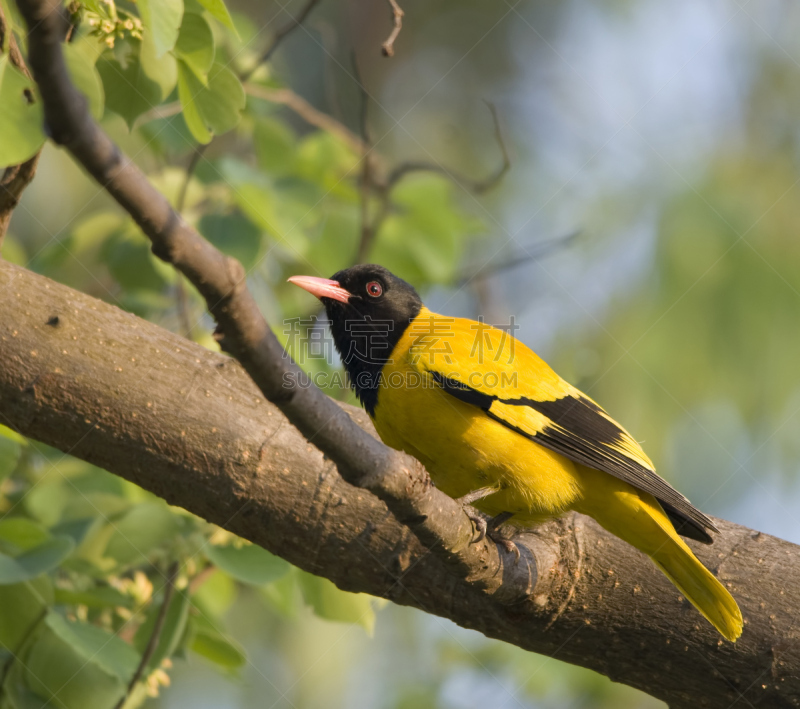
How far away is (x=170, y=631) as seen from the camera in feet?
10.3

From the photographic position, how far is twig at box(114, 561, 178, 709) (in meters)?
2.94

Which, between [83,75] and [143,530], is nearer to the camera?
[83,75]

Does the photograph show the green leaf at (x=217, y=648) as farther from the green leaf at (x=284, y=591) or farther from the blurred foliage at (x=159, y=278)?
the green leaf at (x=284, y=591)

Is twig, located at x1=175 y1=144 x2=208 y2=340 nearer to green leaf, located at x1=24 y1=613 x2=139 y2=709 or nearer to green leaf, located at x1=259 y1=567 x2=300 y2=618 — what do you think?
green leaf, located at x1=259 y1=567 x2=300 y2=618

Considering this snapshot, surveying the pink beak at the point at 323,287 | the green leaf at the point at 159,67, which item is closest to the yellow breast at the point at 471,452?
the pink beak at the point at 323,287

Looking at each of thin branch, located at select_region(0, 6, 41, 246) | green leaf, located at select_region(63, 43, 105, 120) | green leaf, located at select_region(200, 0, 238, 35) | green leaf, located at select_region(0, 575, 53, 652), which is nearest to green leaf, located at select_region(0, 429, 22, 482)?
green leaf, located at select_region(0, 575, 53, 652)

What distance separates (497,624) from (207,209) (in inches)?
98.8

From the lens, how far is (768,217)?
656 centimetres

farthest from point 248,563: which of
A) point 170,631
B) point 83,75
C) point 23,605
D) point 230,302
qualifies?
point 230,302

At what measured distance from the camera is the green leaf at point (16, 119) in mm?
2342

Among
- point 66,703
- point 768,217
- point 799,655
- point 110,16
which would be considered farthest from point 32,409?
point 768,217

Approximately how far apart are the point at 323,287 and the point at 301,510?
54.9 inches

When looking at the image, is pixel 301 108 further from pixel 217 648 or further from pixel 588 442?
pixel 217 648

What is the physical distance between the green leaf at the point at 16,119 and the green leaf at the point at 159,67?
25.6 inches
